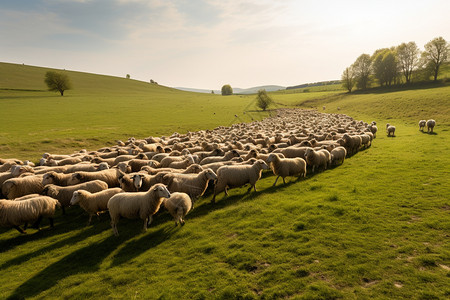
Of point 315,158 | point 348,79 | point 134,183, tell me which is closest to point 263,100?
point 348,79

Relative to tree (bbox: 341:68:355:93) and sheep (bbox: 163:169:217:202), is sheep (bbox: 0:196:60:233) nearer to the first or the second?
sheep (bbox: 163:169:217:202)

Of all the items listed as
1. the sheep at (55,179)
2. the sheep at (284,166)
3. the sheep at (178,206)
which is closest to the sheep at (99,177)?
the sheep at (55,179)

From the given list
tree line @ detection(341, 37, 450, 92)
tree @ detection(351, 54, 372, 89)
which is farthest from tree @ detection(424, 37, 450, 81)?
tree @ detection(351, 54, 372, 89)

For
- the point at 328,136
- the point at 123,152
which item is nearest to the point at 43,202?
the point at 123,152

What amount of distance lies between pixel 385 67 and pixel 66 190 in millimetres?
91771

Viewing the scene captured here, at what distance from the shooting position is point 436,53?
208 feet

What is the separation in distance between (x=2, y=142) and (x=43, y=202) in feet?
80.7

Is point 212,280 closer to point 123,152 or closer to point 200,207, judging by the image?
point 200,207

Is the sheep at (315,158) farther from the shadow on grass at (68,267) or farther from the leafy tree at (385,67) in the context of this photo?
the leafy tree at (385,67)

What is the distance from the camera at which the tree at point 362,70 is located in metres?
77.4

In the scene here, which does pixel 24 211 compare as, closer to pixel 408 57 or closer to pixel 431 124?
pixel 431 124

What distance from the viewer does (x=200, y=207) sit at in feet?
34.7

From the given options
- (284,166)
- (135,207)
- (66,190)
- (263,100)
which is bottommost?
(135,207)

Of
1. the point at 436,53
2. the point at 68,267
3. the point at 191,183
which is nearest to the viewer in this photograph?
the point at 68,267
